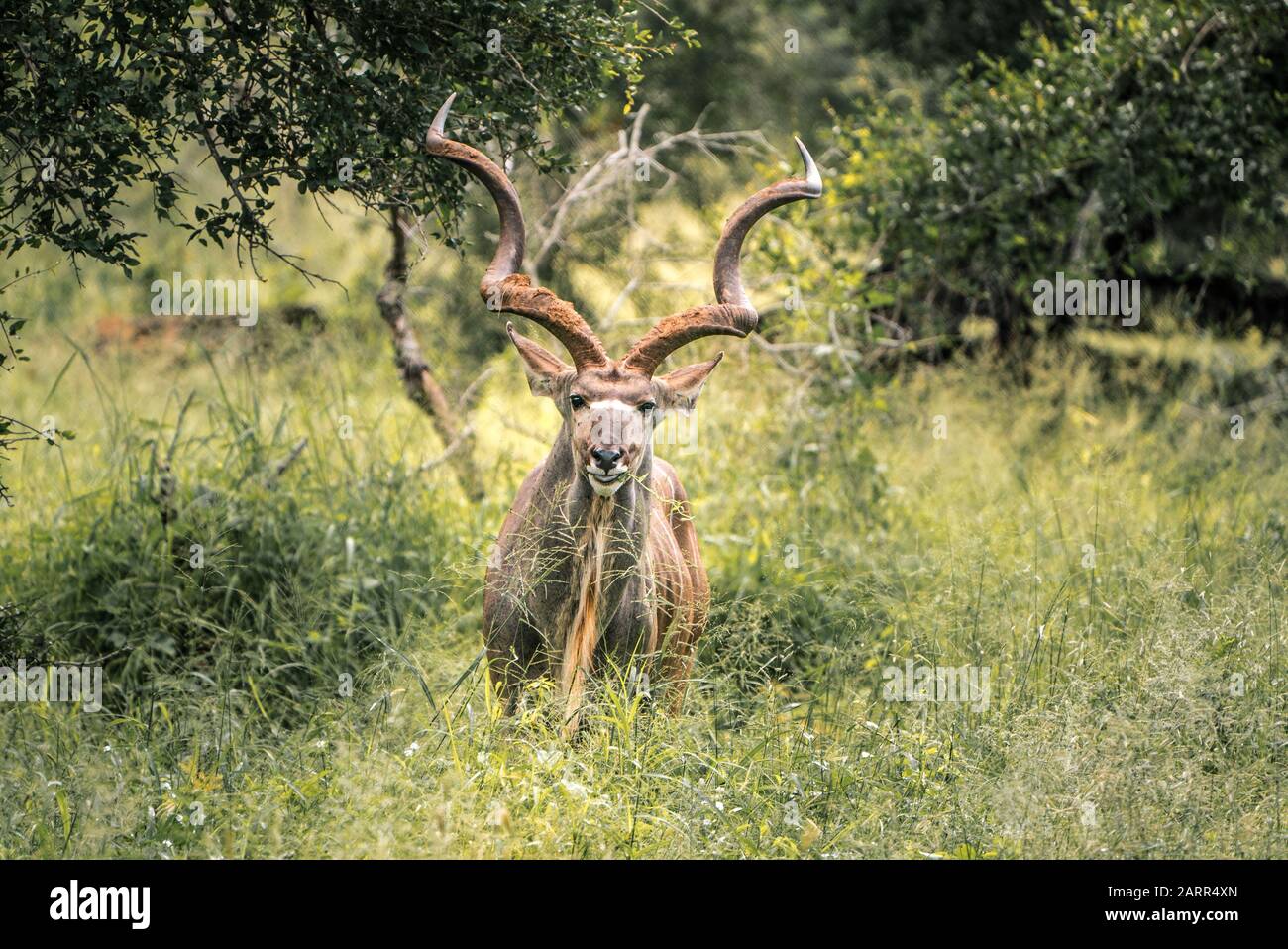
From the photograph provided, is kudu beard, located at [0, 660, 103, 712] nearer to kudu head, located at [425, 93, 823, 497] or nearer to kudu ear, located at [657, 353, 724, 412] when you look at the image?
kudu head, located at [425, 93, 823, 497]

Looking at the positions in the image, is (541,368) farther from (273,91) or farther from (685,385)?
(273,91)

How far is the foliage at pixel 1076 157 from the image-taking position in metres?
9.55

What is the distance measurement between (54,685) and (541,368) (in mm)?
2639

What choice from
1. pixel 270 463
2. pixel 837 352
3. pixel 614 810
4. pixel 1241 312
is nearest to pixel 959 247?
pixel 837 352

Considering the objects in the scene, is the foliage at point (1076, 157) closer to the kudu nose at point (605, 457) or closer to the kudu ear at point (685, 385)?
the kudu ear at point (685, 385)

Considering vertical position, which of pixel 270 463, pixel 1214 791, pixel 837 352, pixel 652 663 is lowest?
pixel 1214 791

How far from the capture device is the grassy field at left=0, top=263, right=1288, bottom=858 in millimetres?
5055

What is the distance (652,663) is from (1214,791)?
2.16 metres

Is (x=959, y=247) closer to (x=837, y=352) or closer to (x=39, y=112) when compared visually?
(x=837, y=352)

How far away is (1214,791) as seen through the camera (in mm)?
5234

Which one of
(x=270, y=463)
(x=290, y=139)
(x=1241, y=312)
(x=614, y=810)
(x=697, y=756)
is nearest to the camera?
(x=614, y=810)

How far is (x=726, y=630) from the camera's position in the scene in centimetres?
594

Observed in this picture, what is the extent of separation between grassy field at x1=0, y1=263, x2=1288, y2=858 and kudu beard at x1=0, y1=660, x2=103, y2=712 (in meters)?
0.07

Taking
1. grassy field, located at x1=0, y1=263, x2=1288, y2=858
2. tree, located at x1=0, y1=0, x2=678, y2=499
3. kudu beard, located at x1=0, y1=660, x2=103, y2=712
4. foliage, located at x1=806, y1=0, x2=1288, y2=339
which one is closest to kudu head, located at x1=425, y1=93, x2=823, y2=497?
tree, located at x1=0, y1=0, x2=678, y2=499
